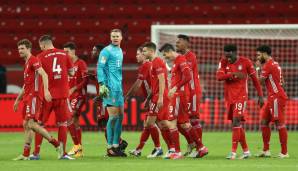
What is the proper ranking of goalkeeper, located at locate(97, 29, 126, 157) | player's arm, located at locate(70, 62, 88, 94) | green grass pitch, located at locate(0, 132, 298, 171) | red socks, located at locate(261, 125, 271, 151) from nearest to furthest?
1. green grass pitch, located at locate(0, 132, 298, 171)
2. goalkeeper, located at locate(97, 29, 126, 157)
3. red socks, located at locate(261, 125, 271, 151)
4. player's arm, located at locate(70, 62, 88, 94)

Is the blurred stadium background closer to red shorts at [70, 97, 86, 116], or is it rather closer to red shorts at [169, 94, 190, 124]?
red shorts at [70, 97, 86, 116]

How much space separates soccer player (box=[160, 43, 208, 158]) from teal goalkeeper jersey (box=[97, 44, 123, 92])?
950 millimetres

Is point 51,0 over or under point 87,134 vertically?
over

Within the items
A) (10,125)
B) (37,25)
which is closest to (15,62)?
(37,25)

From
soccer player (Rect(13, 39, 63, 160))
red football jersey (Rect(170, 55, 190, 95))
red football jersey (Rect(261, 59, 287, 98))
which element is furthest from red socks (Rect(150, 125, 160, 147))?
red football jersey (Rect(261, 59, 287, 98))

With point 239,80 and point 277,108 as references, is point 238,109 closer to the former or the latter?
point 239,80

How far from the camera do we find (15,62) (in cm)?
2620

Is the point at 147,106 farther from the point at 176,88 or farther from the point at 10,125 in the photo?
the point at 10,125

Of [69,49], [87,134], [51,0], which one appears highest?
[51,0]

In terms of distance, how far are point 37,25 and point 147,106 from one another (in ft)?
45.0

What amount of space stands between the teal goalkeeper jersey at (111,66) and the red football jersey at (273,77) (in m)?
2.42

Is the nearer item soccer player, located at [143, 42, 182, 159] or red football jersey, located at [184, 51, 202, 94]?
soccer player, located at [143, 42, 182, 159]

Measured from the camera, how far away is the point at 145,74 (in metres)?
14.2

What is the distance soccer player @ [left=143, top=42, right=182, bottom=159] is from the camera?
13.1 meters
